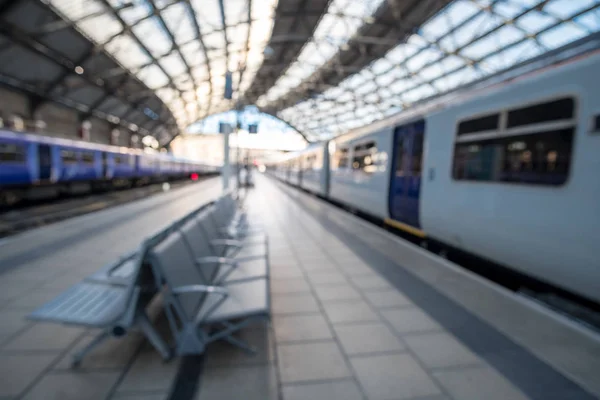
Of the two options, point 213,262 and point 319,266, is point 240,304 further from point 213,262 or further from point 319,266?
point 319,266

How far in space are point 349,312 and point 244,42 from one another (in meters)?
28.0

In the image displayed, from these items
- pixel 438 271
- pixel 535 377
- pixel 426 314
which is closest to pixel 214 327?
pixel 426 314

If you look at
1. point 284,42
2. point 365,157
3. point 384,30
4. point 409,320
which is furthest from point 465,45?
point 409,320

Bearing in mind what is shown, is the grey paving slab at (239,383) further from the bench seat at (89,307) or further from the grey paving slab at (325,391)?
the bench seat at (89,307)

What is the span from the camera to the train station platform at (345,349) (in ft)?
7.69

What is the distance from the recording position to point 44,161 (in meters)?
13.1

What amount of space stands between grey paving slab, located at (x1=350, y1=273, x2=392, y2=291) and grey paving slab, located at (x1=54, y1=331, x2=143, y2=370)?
263 centimetres

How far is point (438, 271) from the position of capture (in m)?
4.91

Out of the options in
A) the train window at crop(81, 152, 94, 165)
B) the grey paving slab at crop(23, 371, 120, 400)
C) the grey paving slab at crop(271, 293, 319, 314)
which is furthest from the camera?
the train window at crop(81, 152, 94, 165)

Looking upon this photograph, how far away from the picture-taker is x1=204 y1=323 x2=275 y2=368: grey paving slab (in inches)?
104

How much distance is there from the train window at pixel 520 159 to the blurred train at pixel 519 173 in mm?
11

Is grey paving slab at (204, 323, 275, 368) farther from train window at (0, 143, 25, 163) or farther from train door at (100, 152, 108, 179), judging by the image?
train door at (100, 152, 108, 179)

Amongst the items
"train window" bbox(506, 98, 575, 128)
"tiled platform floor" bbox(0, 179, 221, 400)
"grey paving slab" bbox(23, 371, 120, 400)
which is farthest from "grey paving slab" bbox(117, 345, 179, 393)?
"train window" bbox(506, 98, 575, 128)

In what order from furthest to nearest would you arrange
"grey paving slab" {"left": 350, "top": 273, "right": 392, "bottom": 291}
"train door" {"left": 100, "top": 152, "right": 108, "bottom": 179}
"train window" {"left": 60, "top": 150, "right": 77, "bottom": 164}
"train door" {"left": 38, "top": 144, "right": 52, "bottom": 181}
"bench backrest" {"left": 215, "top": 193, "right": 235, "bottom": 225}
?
"train door" {"left": 100, "top": 152, "right": 108, "bottom": 179}, "train window" {"left": 60, "top": 150, "right": 77, "bottom": 164}, "train door" {"left": 38, "top": 144, "right": 52, "bottom": 181}, "bench backrest" {"left": 215, "top": 193, "right": 235, "bottom": 225}, "grey paving slab" {"left": 350, "top": 273, "right": 392, "bottom": 291}
